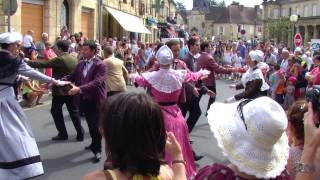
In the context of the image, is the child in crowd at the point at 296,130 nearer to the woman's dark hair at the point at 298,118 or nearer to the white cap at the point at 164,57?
the woman's dark hair at the point at 298,118

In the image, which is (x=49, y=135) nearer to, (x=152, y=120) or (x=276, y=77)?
(x=276, y=77)

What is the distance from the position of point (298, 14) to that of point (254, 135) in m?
97.4

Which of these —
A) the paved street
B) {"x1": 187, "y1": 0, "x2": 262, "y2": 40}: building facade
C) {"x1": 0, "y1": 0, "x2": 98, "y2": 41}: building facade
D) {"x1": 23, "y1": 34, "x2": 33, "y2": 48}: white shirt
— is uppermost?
{"x1": 187, "y1": 0, "x2": 262, "y2": 40}: building facade

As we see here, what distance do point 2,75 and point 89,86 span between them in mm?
2084

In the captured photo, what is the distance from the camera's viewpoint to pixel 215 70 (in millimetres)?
9547

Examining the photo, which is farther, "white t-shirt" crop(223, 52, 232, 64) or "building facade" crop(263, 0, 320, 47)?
"building facade" crop(263, 0, 320, 47)

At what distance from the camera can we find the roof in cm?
12462

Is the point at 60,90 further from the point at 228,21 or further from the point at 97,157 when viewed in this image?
the point at 228,21

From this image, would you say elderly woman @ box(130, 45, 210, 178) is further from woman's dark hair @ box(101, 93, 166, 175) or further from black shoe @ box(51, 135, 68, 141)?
woman's dark hair @ box(101, 93, 166, 175)

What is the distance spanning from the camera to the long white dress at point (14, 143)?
5.32 meters

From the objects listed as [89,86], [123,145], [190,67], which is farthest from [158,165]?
[190,67]

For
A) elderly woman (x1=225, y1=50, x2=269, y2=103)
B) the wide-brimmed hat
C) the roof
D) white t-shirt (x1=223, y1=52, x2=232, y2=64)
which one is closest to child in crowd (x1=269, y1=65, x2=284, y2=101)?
elderly woman (x1=225, y1=50, x2=269, y2=103)

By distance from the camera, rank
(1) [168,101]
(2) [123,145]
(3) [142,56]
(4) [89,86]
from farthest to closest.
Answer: (3) [142,56] → (4) [89,86] → (1) [168,101] → (2) [123,145]

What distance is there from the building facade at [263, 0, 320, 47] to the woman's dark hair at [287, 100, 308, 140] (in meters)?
77.1
